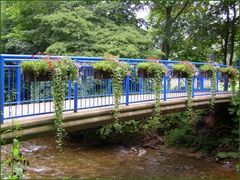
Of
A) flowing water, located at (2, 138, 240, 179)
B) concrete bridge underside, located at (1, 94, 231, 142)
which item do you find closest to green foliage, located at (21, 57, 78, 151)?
concrete bridge underside, located at (1, 94, 231, 142)

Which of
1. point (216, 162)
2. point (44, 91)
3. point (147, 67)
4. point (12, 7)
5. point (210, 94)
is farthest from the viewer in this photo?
point (12, 7)

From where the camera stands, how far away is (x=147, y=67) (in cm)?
910

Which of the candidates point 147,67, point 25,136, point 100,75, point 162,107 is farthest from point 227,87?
point 25,136

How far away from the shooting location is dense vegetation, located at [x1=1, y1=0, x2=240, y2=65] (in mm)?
14148

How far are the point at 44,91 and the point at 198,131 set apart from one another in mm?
8471

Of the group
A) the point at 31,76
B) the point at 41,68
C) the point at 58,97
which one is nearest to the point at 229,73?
the point at 58,97

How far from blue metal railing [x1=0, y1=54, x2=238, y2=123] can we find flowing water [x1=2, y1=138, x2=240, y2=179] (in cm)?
210

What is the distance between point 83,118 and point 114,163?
4506 mm

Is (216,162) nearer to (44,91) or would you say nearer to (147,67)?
(147,67)

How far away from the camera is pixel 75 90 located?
7.33 m

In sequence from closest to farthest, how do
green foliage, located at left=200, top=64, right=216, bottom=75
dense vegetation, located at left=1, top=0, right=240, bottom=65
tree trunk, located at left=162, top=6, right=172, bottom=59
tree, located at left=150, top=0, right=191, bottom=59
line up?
green foliage, located at left=200, top=64, right=216, bottom=75, dense vegetation, located at left=1, top=0, right=240, bottom=65, tree trunk, located at left=162, top=6, right=172, bottom=59, tree, located at left=150, top=0, right=191, bottom=59

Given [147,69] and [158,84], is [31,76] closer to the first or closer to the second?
[147,69]

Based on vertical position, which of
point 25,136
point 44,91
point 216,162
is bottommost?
point 216,162

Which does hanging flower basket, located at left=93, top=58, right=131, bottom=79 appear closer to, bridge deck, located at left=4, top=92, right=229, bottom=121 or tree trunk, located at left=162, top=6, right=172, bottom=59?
bridge deck, located at left=4, top=92, right=229, bottom=121
